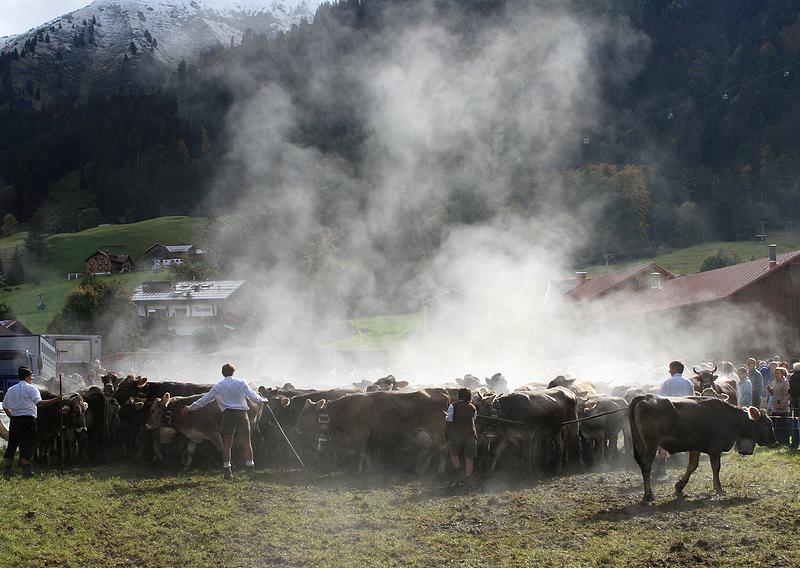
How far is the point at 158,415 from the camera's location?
Answer: 15.6 meters

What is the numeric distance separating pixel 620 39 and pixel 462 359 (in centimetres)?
12320

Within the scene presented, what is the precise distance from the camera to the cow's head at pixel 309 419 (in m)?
15.7

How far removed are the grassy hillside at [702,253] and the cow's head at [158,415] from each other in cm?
7663

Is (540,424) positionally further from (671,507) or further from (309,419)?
(309,419)

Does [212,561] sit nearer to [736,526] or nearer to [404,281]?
[736,526]

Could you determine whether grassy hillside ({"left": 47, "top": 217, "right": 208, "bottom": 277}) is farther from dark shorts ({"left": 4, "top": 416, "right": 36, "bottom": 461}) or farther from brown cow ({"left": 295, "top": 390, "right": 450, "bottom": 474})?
brown cow ({"left": 295, "top": 390, "right": 450, "bottom": 474})

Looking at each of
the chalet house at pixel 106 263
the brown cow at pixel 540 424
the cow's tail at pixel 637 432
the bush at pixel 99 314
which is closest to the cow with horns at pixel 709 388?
the brown cow at pixel 540 424

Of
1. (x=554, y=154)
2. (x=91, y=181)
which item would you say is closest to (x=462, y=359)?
(x=554, y=154)

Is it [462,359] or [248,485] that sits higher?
[462,359]

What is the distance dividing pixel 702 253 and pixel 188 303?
61464 mm

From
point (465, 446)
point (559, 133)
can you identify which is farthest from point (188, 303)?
point (465, 446)

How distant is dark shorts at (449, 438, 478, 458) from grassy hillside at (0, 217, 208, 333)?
3027 inches

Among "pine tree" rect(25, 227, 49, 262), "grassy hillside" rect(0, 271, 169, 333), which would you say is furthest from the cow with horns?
"pine tree" rect(25, 227, 49, 262)

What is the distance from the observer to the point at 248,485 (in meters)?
13.2
